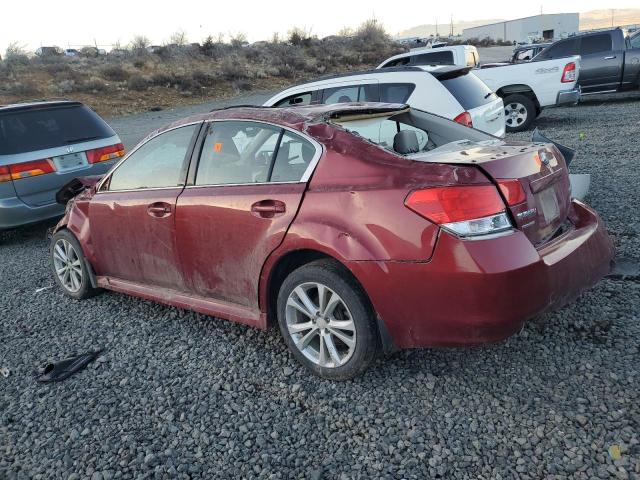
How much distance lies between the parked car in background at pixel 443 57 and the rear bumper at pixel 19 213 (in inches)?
336

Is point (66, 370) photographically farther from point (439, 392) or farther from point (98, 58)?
point (98, 58)

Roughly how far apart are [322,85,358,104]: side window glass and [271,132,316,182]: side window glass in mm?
4734

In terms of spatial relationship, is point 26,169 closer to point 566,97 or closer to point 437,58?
point 437,58

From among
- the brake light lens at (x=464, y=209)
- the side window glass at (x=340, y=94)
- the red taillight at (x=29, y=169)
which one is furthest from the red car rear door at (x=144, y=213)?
the side window glass at (x=340, y=94)

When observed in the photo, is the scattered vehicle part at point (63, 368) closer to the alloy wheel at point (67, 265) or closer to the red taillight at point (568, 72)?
the alloy wheel at point (67, 265)

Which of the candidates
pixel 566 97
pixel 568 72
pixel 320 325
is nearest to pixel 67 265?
pixel 320 325

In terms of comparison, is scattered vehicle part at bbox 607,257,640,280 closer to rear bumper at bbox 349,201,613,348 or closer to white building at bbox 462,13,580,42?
rear bumper at bbox 349,201,613,348

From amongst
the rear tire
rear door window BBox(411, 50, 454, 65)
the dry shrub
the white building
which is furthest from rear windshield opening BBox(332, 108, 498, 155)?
the white building

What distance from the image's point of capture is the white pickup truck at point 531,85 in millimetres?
12383

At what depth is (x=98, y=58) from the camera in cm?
4312

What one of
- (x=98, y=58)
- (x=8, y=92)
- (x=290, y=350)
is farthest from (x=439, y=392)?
(x=98, y=58)

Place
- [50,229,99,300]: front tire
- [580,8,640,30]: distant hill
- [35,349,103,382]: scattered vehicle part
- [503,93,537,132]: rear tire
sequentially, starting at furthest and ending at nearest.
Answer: [580,8,640,30]: distant hill → [503,93,537,132]: rear tire → [50,229,99,300]: front tire → [35,349,103,382]: scattered vehicle part

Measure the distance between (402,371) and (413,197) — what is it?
1.12 meters

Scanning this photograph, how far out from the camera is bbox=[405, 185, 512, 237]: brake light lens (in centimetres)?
286
